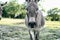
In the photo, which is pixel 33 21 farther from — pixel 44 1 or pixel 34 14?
pixel 44 1

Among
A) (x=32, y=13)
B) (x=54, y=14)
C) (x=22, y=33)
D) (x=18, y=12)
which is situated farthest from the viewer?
(x=18, y=12)

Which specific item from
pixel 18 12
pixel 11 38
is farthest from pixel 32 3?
pixel 18 12

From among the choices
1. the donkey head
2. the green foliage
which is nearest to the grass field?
the donkey head

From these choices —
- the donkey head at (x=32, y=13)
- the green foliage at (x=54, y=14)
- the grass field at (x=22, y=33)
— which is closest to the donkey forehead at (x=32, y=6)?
the donkey head at (x=32, y=13)

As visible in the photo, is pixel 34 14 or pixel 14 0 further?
pixel 14 0

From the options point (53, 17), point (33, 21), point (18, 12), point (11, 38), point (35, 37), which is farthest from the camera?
point (18, 12)

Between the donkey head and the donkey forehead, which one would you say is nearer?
the donkey head

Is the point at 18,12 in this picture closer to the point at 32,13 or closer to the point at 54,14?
the point at 54,14

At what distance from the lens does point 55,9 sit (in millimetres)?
20125

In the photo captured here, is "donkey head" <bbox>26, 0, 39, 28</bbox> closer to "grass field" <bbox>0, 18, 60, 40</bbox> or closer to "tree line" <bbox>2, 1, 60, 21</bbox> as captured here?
"grass field" <bbox>0, 18, 60, 40</bbox>

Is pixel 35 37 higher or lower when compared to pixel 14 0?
lower

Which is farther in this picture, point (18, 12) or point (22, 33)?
point (18, 12)

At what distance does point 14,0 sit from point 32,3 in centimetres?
1551

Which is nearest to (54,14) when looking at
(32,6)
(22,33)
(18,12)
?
(18,12)
